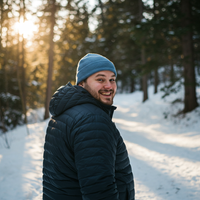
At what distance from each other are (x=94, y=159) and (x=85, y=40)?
17063 mm

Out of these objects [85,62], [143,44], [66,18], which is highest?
[66,18]

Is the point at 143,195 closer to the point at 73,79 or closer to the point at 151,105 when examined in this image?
the point at 151,105

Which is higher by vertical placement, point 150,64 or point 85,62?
point 150,64

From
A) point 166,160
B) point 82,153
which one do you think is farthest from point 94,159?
point 166,160

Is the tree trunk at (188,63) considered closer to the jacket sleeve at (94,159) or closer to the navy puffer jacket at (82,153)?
the navy puffer jacket at (82,153)

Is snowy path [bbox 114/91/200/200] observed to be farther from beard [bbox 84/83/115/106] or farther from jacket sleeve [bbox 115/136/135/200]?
beard [bbox 84/83/115/106]

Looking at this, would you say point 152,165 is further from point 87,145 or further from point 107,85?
point 87,145

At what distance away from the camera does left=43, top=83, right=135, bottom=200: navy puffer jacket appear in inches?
44.5

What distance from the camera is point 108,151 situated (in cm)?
119

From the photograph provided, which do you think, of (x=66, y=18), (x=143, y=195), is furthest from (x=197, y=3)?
(x=143, y=195)

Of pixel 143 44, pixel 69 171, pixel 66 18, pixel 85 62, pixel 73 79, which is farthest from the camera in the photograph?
pixel 73 79

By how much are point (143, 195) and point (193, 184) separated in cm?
118

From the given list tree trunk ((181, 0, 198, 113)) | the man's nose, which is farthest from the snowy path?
the man's nose

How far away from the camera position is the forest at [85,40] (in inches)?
350
